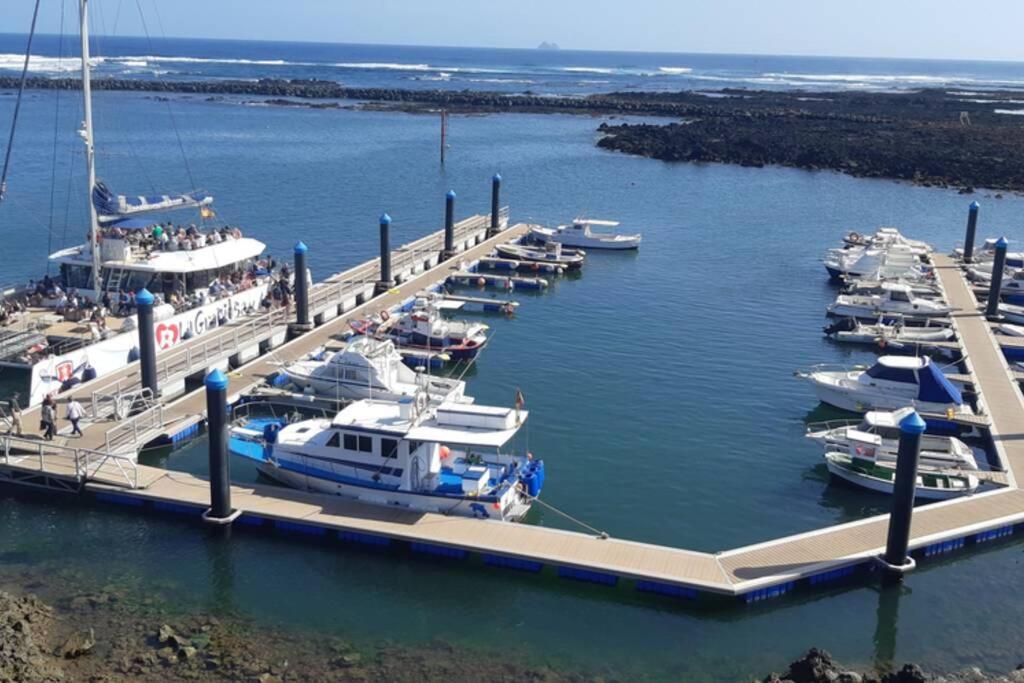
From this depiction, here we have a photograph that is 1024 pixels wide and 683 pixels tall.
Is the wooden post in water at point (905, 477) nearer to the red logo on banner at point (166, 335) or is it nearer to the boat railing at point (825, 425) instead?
the boat railing at point (825, 425)

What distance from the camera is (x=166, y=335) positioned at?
30.3 m

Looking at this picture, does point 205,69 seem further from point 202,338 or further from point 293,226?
point 202,338

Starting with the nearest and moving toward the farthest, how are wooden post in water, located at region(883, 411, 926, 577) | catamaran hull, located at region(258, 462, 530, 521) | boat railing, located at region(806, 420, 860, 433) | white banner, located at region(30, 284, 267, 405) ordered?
1. wooden post in water, located at region(883, 411, 926, 577)
2. catamaran hull, located at region(258, 462, 530, 521)
3. white banner, located at region(30, 284, 267, 405)
4. boat railing, located at region(806, 420, 860, 433)

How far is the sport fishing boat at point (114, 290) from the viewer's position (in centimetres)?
2777

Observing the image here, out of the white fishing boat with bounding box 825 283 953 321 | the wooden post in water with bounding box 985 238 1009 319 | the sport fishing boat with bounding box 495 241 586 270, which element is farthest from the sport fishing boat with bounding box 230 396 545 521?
the sport fishing boat with bounding box 495 241 586 270

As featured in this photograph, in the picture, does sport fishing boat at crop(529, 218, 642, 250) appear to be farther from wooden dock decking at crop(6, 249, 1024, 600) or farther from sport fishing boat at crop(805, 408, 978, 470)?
wooden dock decking at crop(6, 249, 1024, 600)

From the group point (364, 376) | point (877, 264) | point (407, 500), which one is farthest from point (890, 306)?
point (407, 500)

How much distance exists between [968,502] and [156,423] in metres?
18.6

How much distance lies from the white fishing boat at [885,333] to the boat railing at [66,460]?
2488cm

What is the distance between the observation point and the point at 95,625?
18109 mm

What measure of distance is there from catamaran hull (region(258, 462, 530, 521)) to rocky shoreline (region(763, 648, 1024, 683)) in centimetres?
657

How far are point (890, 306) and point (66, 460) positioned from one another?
95.2ft

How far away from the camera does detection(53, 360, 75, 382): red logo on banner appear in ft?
87.3

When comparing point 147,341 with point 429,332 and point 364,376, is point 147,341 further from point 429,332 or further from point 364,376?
point 429,332
